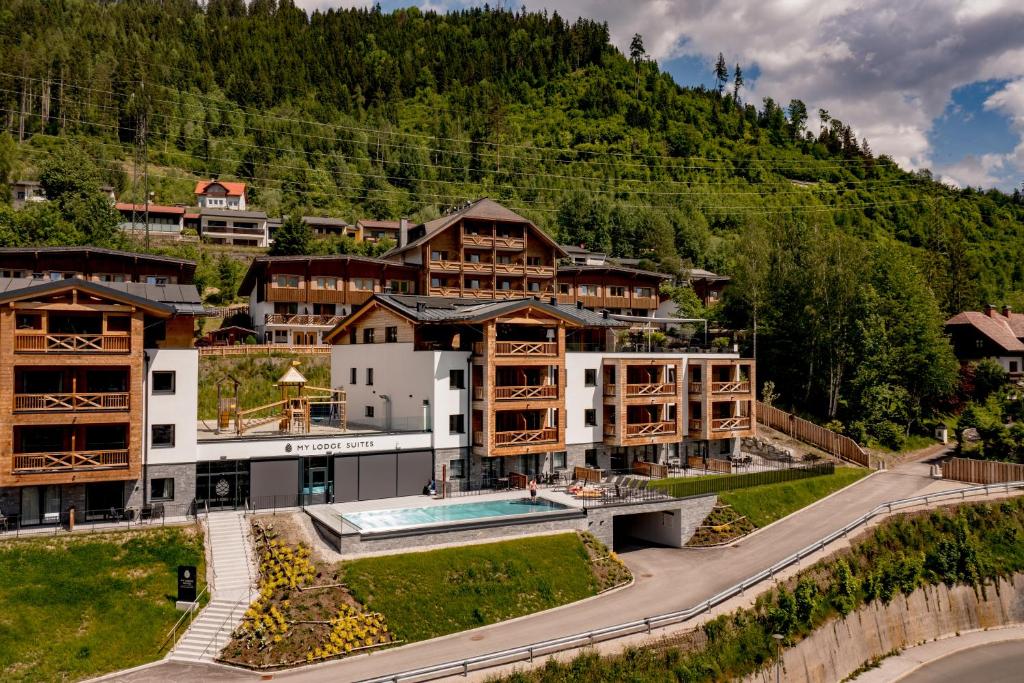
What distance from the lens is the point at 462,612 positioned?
29.4m

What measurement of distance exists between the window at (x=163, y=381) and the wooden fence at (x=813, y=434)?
143 ft

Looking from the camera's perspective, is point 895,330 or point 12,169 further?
point 12,169

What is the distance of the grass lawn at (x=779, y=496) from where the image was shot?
1689 inches

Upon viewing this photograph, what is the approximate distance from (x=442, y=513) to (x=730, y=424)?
24.2 metres

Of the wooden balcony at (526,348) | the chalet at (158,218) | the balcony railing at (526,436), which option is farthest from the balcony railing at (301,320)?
the chalet at (158,218)

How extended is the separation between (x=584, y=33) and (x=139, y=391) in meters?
181

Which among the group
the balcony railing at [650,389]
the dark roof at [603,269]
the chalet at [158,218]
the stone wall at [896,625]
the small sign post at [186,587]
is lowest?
the stone wall at [896,625]

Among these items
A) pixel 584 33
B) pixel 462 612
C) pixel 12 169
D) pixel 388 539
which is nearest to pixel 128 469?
pixel 388 539

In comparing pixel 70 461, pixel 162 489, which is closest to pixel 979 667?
pixel 162 489

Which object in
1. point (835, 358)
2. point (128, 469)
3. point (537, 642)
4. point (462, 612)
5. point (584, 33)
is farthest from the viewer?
point (584, 33)

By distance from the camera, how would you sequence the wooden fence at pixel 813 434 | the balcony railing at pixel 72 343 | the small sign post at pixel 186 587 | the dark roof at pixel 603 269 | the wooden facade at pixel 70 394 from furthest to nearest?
the dark roof at pixel 603 269 < the wooden fence at pixel 813 434 < the balcony railing at pixel 72 343 < the wooden facade at pixel 70 394 < the small sign post at pixel 186 587

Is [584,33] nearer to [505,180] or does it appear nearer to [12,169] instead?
[505,180]

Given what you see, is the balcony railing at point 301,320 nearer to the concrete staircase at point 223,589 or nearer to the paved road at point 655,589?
the concrete staircase at point 223,589

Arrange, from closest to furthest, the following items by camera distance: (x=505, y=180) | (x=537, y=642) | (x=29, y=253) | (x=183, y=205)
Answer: (x=537, y=642)
(x=29, y=253)
(x=183, y=205)
(x=505, y=180)
